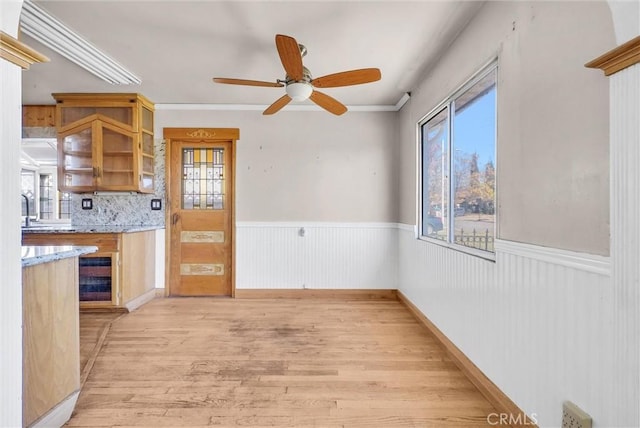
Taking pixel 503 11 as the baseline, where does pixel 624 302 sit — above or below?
below

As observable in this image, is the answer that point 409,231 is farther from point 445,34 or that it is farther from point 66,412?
point 66,412

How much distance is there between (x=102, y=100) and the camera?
3.48 meters

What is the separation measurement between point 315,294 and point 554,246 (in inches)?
114

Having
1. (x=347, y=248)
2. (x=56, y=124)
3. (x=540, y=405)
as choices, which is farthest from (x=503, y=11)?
(x=56, y=124)

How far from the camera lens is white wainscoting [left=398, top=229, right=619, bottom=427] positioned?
1.12 m

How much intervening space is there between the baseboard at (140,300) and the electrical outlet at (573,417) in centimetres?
372

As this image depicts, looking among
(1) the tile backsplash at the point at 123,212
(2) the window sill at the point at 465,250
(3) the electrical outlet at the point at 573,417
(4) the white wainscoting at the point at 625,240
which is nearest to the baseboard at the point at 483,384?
(3) the electrical outlet at the point at 573,417

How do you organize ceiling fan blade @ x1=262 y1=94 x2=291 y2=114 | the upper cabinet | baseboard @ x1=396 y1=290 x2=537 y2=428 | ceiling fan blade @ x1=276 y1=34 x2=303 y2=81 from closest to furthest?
baseboard @ x1=396 y1=290 x2=537 y2=428 → ceiling fan blade @ x1=276 y1=34 x2=303 y2=81 → ceiling fan blade @ x1=262 y1=94 x2=291 y2=114 → the upper cabinet

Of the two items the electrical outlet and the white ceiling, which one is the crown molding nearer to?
the white ceiling

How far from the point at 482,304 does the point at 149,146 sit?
13.1ft

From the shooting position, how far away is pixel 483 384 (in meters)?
1.85

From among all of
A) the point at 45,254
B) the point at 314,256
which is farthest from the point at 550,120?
the point at 314,256

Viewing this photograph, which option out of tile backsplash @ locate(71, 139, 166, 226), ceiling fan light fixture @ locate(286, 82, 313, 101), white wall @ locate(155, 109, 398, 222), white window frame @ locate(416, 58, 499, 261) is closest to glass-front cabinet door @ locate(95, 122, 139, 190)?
tile backsplash @ locate(71, 139, 166, 226)

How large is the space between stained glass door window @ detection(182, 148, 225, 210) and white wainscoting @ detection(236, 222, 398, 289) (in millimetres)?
621
